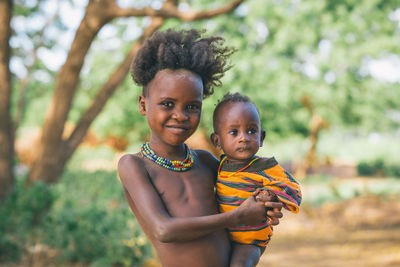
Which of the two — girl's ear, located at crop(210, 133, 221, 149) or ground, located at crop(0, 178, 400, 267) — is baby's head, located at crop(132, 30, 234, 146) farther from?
ground, located at crop(0, 178, 400, 267)

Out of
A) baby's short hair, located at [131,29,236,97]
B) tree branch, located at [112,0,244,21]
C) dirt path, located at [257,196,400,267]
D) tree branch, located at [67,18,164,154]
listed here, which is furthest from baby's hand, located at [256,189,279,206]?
dirt path, located at [257,196,400,267]

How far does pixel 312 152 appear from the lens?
59.2 ft

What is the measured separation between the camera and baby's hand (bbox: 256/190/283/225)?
1.73 meters

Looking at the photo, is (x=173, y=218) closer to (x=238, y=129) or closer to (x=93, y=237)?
(x=238, y=129)

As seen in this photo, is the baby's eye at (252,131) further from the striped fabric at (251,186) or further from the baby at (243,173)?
the striped fabric at (251,186)

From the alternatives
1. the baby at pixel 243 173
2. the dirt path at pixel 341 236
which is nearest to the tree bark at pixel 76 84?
the baby at pixel 243 173

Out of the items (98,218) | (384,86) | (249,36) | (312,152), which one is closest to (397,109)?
(384,86)

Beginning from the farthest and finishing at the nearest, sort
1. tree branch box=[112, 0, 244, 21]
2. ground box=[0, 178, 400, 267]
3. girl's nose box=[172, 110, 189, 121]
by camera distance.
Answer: ground box=[0, 178, 400, 267], tree branch box=[112, 0, 244, 21], girl's nose box=[172, 110, 189, 121]

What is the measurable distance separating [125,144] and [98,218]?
17677 mm

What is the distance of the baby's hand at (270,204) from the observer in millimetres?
1728

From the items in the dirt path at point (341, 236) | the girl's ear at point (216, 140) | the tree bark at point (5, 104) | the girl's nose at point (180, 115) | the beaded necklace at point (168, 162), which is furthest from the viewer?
the dirt path at point (341, 236)

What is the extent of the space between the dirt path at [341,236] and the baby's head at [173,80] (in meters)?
6.51

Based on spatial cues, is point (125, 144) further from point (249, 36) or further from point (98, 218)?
point (98, 218)

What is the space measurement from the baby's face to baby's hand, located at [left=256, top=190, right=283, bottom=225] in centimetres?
23
